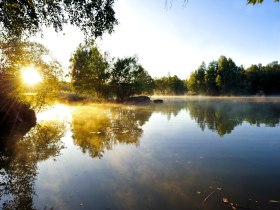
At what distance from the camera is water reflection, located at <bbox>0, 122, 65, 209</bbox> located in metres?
8.88

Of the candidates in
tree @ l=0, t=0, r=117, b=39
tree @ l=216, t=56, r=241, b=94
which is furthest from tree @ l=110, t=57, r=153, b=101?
tree @ l=216, t=56, r=241, b=94

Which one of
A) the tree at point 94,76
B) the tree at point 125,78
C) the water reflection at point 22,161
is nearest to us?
the water reflection at point 22,161

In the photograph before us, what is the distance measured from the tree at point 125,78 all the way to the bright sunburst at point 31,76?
150 feet

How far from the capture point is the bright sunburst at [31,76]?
27.0 metres

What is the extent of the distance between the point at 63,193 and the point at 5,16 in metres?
10.4

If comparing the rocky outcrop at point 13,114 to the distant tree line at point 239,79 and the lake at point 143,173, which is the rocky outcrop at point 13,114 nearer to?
the lake at point 143,173

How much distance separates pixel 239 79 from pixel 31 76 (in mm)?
130267

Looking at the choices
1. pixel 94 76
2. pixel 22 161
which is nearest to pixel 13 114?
pixel 22 161

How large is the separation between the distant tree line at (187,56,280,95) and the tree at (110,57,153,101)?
74.3m

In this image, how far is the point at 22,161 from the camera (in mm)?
13578

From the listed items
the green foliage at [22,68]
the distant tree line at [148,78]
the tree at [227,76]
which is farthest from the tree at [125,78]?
the tree at [227,76]

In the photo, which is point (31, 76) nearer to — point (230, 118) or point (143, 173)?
point (143, 173)

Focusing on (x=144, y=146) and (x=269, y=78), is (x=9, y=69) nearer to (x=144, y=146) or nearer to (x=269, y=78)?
(x=144, y=146)

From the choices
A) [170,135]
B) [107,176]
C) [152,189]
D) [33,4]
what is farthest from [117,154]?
[33,4]
